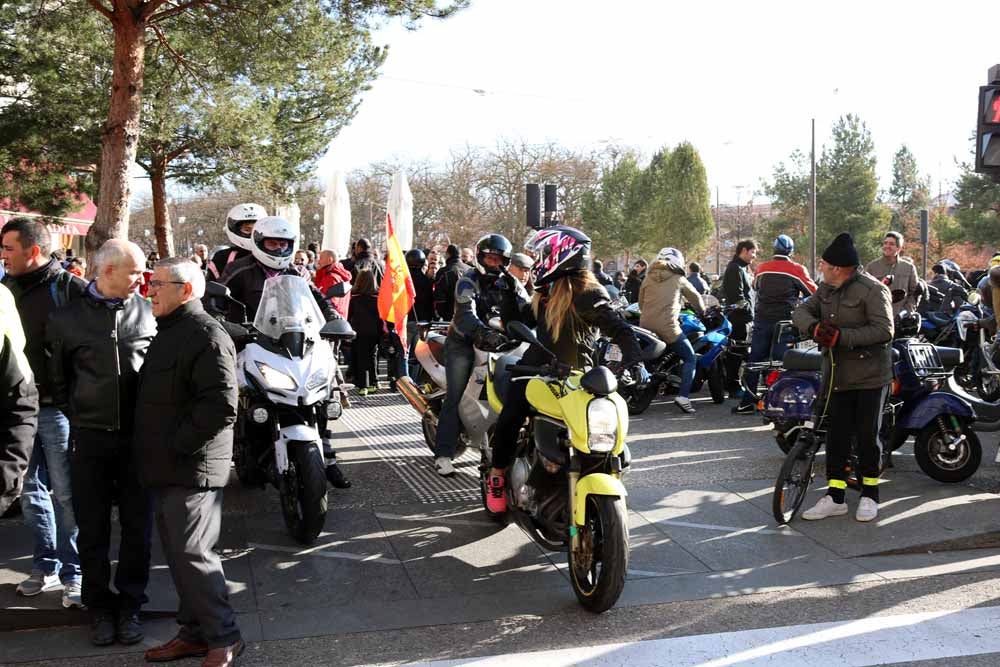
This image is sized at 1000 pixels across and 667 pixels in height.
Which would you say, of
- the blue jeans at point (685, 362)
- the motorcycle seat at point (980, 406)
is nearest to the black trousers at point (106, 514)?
the motorcycle seat at point (980, 406)

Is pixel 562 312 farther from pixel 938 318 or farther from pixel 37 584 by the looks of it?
pixel 938 318

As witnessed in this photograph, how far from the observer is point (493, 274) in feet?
23.5

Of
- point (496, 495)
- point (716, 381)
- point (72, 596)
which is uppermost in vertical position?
point (496, 495)

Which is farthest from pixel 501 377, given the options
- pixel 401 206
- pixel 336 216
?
pixel 336 216

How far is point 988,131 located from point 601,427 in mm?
4339

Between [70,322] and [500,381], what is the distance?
7.54ft

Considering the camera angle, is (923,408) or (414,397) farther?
(414,397)

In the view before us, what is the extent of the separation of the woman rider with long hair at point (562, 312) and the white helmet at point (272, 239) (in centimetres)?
195

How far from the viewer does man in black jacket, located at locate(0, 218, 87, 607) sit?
4.88 metres

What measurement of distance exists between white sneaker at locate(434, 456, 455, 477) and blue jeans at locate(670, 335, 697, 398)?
4.62 m

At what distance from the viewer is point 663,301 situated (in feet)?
36.3

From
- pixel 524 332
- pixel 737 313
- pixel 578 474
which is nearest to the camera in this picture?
pixel 524 332

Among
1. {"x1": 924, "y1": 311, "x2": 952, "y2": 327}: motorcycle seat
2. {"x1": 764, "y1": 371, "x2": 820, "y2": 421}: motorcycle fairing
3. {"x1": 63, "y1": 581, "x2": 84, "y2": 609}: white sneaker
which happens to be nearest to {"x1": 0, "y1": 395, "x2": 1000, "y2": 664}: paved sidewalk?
{"x1": 63, "y1": 581, "x2": 84, "y2": 609}: white sneaker

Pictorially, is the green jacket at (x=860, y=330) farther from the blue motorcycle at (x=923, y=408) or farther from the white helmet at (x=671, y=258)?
the white helmet at (x=671, y=258)
